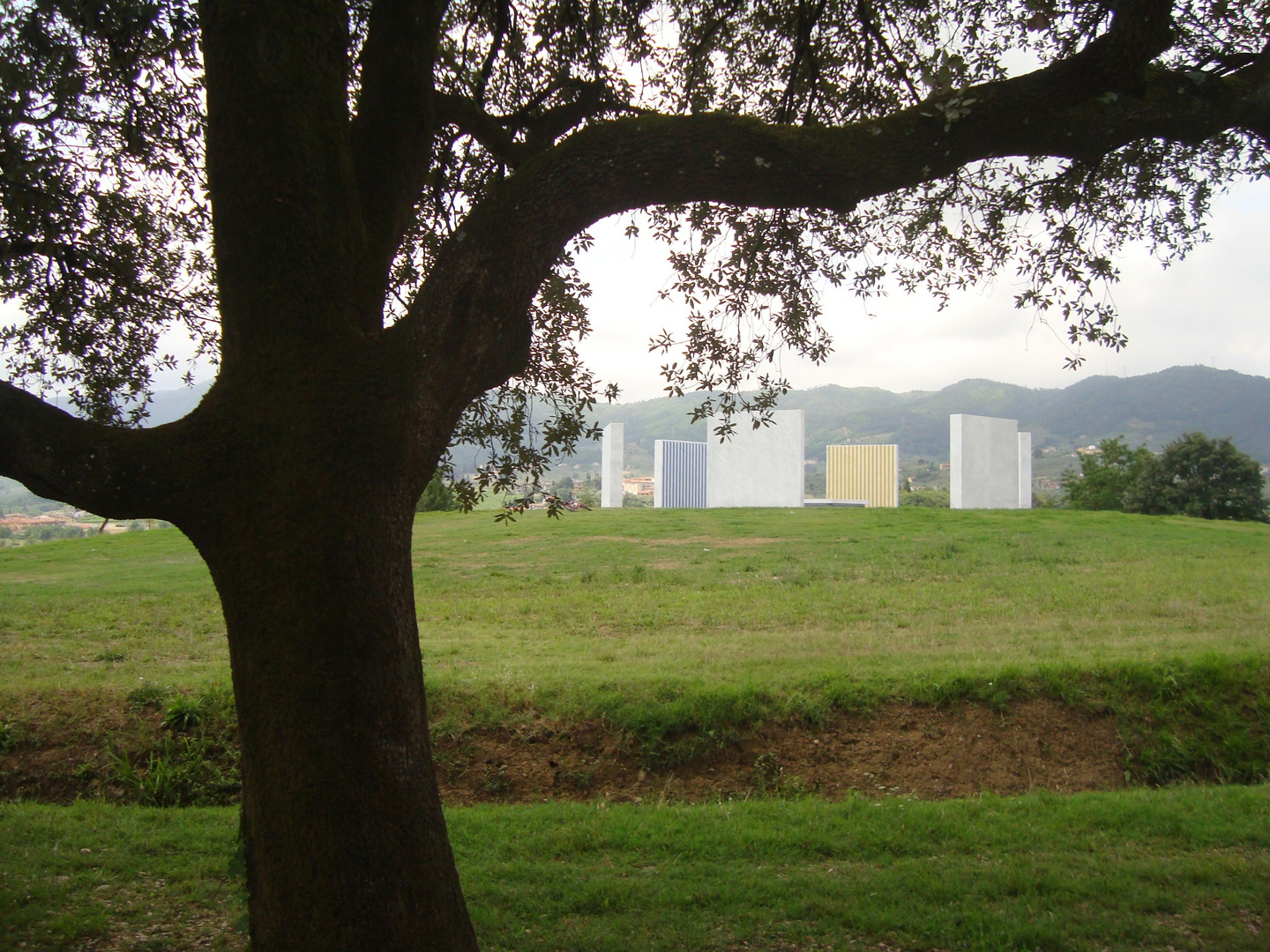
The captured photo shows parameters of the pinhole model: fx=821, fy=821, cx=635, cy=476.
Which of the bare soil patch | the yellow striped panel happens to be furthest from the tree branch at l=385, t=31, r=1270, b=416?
the yellow striped panel

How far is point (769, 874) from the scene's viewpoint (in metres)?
5.92

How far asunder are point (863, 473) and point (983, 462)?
1076 inches

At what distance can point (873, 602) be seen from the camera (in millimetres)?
17000

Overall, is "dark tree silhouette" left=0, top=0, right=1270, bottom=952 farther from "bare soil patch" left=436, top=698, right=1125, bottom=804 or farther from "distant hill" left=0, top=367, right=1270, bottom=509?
"distant hill" left=0, top=367, right=1270, bottom=509

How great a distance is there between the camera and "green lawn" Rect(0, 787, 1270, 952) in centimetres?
491

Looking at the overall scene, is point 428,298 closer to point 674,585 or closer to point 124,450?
point 124,450

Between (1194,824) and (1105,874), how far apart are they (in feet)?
5.28

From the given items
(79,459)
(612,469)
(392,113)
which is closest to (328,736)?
(79,459)

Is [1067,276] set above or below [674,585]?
above

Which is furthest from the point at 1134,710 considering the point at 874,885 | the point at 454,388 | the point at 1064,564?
the point at 1064,564

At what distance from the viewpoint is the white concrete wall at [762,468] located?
48.1 metres

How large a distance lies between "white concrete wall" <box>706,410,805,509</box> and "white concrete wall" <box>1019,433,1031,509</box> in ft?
64.2

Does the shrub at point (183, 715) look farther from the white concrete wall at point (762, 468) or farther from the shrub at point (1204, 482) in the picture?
the shrub at point (1204, 482)

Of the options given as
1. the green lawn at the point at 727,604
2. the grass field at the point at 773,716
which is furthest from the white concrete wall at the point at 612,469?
the grass field at the point at 773,716
